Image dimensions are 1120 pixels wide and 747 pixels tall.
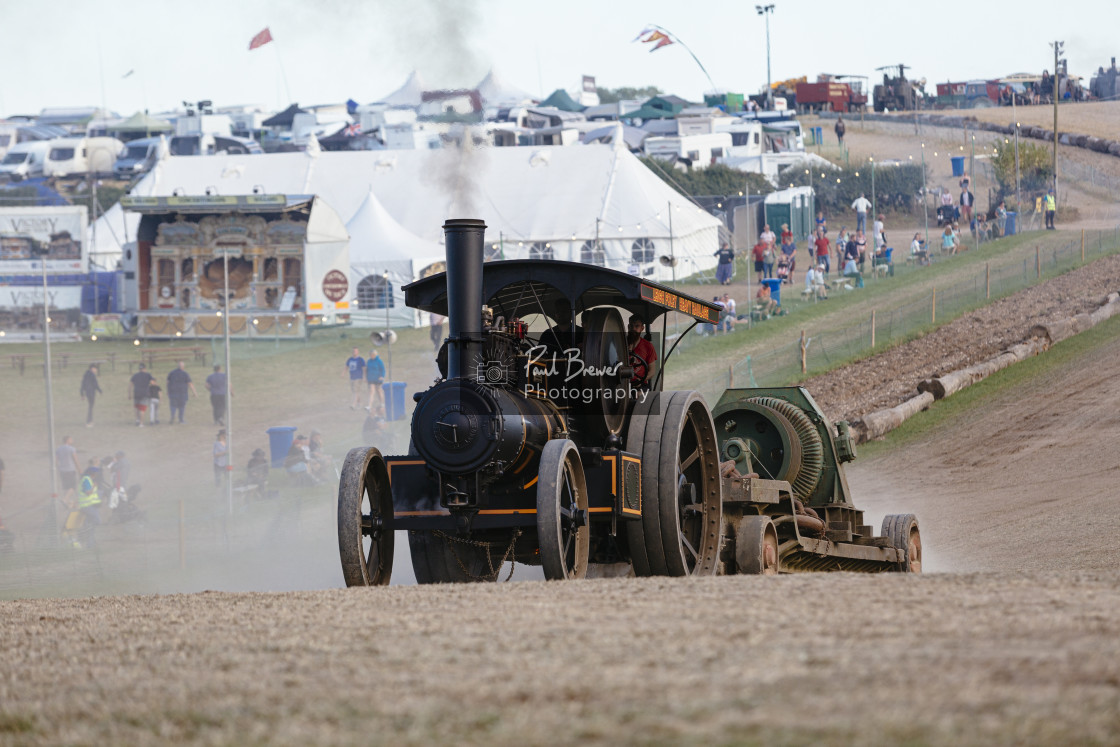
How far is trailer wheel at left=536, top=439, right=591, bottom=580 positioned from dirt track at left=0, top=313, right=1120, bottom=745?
45cm

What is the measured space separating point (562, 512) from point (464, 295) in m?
1.58

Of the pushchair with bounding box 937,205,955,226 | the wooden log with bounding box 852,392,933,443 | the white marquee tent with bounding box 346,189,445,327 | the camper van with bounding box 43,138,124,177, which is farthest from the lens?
the camper van with bounding box 43,138,124,177

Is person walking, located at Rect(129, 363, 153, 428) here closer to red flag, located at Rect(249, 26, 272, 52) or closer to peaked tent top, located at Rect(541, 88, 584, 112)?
red flag, located at Rect(249, 26, 272, 52)

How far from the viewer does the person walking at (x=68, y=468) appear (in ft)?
56.3

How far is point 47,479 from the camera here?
1800 centimetres

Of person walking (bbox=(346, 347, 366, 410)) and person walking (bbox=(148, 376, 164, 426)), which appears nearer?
person walking (bbox=(148, 376, 164, 426))

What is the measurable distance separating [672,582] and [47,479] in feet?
43.2

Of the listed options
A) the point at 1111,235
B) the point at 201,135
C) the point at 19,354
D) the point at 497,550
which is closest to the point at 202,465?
the point at 19,354

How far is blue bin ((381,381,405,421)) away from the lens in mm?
20672

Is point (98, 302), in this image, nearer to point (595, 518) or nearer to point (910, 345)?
point (910, 345)

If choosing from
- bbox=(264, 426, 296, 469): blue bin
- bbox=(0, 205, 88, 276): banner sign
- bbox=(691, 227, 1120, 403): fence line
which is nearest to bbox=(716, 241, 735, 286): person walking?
bbox=(691, 227, 1120, 403): fence line

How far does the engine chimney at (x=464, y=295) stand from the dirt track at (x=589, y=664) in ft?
5.30

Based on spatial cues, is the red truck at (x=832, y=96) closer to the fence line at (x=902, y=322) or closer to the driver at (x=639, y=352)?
the fence line at (x=902, y=322)

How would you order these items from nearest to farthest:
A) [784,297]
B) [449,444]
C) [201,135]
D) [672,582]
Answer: [672,582]
[449,444]
[784,297]
[201,135]
